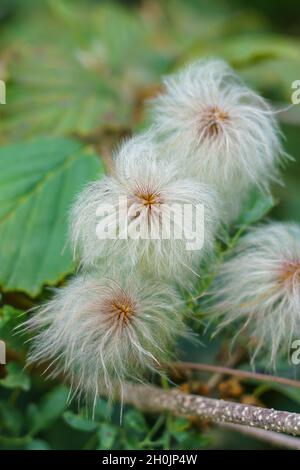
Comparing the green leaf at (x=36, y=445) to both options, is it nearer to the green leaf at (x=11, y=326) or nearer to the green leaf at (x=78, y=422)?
the green leaf at (x=78, y=422)

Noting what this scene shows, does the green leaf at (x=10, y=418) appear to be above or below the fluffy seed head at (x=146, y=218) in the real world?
below

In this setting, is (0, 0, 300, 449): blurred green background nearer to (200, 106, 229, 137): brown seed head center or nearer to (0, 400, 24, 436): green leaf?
(0, 400, 24, 436): green leaf

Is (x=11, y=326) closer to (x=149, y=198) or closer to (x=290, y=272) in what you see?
(x=149, y=198)

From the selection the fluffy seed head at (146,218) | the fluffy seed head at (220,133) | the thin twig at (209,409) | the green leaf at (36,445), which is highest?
the fluffy seed head at (220,133)

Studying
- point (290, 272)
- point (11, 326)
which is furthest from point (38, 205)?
point (290, 272)

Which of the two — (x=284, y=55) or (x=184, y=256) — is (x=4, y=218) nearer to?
(x=184, y=256)

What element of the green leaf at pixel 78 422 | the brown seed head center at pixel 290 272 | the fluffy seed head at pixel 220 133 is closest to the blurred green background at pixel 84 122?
the green leaf at pixel 78 422
